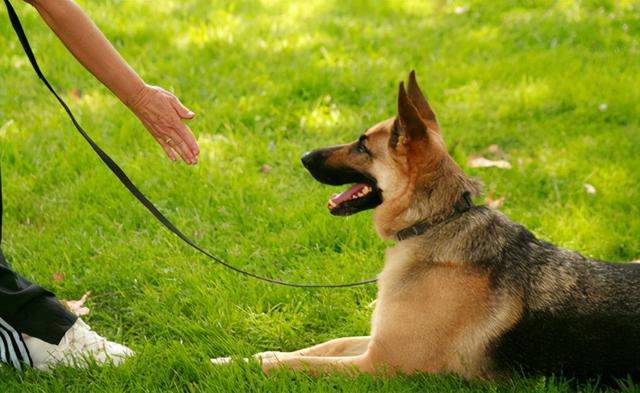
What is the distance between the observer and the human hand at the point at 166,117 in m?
3.38

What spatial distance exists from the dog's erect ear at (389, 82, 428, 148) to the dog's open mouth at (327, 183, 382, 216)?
0.29 metres

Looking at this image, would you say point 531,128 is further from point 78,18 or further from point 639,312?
point 78,18

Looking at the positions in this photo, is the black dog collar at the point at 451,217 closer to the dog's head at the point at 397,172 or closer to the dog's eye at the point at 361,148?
the dog's head at the point at 397,172

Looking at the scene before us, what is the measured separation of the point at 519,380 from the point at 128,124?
3.79m

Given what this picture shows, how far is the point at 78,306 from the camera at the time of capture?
409 cm

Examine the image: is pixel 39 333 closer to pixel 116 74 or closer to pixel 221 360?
pixel 221 360

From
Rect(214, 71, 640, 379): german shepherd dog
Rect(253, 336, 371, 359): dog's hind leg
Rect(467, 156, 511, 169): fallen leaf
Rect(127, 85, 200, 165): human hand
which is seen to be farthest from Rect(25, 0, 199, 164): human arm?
Rect(467, 156, 511, 169): fallen leaf

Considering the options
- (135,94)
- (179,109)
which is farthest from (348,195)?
(135,94)

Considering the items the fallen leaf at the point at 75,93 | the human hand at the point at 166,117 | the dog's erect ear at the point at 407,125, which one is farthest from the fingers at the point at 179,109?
the fallen leaf at the point at 75,93

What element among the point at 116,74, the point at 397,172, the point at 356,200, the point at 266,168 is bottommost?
the point at 266,168

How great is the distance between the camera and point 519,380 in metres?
3.22

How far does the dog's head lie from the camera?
342cm

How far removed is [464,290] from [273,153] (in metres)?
2.63

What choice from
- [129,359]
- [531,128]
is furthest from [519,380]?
[531,128]
